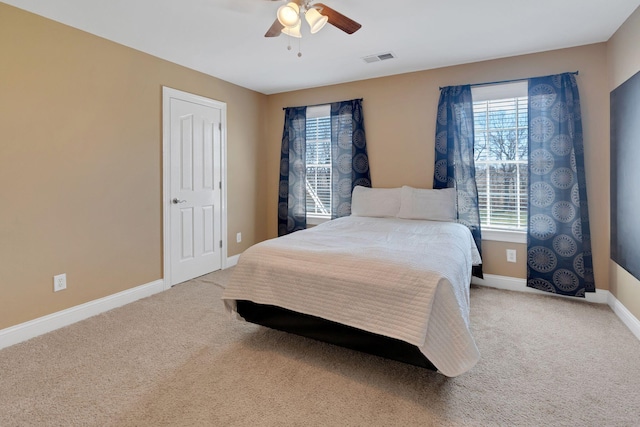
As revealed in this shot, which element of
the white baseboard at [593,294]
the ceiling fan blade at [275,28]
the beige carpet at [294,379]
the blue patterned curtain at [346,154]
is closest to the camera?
the beige carpet at [294,379]

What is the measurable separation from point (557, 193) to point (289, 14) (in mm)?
2874

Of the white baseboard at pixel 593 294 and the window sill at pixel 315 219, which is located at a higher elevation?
the window sill at pixel 315 219

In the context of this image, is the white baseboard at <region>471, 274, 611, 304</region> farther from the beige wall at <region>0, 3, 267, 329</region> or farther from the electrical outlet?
the electrical outlet

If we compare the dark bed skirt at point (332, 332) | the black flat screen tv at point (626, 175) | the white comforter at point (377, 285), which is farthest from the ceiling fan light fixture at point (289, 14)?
the black flat screen tv at point (626, 175)

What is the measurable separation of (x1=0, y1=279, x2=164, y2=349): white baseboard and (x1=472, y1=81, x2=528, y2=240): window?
3.60m

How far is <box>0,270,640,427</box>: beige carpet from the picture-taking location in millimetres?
1579

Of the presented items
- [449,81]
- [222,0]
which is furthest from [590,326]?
[222,0]

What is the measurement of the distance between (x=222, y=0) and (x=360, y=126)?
2.17m

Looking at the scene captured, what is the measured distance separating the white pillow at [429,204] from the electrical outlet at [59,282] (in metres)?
3.14

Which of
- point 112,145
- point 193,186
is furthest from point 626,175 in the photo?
point 112,145

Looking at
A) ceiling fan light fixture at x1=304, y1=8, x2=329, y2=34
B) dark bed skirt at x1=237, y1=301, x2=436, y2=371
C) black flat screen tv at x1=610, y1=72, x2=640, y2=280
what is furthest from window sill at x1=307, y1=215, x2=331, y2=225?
black flat screen tv at x1=610, y1=72, x2=640, y2=280

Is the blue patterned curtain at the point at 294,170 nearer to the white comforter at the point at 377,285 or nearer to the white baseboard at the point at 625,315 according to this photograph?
the white comforter at the point at 377,285

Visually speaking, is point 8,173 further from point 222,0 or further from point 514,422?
point 514,422

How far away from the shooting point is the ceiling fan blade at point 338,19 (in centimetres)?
201
